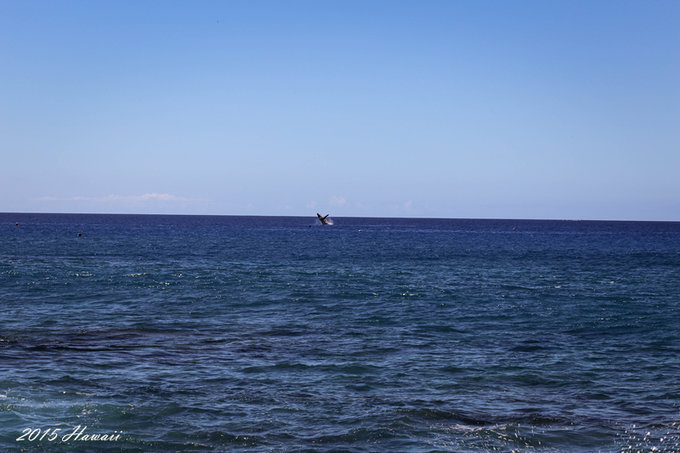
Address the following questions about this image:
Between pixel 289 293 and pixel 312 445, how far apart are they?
30.5 m

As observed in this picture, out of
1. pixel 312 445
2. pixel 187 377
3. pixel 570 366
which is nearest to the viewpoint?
pixel 312 445

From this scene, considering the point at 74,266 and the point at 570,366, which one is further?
the point at 74,266

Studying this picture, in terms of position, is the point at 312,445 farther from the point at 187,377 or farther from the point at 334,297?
the point at 334,297

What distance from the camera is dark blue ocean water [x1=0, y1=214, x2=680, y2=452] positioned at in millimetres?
16078

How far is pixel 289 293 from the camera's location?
45625 millimetres

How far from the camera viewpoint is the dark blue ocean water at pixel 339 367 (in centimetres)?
1608

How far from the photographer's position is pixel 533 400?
1902 centimetres

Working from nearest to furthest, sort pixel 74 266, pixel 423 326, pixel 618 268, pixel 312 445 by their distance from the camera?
pixel 312 445
pixel 423 326
pixel 74 266
pixel 618 268

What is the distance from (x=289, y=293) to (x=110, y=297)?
39.9 feet

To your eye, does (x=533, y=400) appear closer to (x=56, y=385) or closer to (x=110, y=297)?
(x=56, y=385)

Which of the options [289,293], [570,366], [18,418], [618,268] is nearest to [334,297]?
[289,293]

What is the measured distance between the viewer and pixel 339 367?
22953mm

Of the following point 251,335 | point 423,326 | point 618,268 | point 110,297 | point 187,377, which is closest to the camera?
point 187,377

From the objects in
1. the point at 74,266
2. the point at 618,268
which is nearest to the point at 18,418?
the point at 74,266
